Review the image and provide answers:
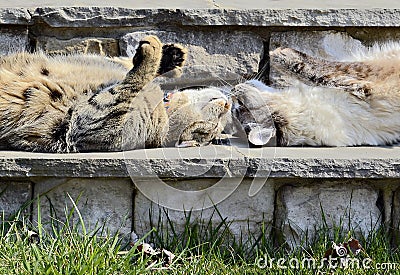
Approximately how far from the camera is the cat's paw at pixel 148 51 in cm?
290

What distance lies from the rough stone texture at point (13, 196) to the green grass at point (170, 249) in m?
0.05

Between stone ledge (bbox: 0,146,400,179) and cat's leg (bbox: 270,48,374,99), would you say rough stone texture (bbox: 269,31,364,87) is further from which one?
stone ledge (bbox: 0,146,400,179)

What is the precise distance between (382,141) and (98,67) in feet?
4.71

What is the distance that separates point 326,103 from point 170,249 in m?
1.07

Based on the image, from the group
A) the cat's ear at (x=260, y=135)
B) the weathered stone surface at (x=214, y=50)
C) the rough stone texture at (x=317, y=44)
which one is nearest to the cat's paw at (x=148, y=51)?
the weathered stone surface at (x=214, y=50)

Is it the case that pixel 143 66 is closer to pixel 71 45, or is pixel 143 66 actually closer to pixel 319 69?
pixel 71 45

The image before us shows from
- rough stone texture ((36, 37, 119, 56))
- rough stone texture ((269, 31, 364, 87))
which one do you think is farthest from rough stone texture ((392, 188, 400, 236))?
rough stone texture ((36, 37, 119, 56))

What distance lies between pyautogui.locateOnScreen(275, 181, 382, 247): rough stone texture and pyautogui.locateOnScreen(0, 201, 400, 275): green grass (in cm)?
6

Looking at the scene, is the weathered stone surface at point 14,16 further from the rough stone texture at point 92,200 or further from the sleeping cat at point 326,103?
the sleeping cat at point 326,103

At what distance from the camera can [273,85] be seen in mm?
3344

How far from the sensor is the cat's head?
10.1 ft

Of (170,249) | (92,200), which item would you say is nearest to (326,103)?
(170,249)

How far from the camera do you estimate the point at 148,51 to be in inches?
114

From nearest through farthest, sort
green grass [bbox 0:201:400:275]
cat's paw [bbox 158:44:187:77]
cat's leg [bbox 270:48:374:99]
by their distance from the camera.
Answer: green grass [bbox 0:201:400:275] < cat's paw [bbox 158:44:187:77] < cat's leg [bbox 270:48:374:99]
